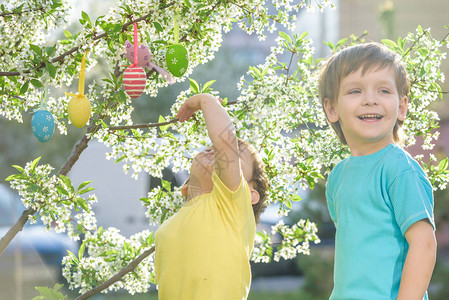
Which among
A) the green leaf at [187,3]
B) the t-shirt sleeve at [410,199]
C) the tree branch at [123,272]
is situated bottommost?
the tree branch at [123,272]

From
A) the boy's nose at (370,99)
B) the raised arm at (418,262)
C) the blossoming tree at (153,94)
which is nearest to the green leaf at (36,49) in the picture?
the blossoming tree at (153,94)

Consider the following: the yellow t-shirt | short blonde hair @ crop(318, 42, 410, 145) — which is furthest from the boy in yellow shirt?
short blonde hair @ crop(318, 42, 410, 145)

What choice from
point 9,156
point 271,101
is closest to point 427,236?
point 271,101

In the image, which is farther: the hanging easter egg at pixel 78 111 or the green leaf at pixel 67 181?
the green leaf at pixel 67 181

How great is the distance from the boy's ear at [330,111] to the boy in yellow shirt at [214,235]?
329 millimetres

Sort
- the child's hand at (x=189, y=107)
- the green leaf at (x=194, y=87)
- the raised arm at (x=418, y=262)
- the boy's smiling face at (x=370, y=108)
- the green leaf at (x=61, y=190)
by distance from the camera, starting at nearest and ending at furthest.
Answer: the raised arm at (x=418, y=262) → the boy's smiling face at (x=370, y=108) → the child's hand at (x=189, y=107) → the green leaf at (x=61, y=190) → the green leaf at (x=194, y=87)

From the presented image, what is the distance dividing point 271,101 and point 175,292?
1014 mm

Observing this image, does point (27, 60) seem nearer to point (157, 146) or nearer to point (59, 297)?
point (157, 146)

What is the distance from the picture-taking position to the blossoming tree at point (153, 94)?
2.65 m

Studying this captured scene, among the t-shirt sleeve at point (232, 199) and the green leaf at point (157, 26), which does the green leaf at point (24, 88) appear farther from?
the t-shirt sleeve at point (232, 199)

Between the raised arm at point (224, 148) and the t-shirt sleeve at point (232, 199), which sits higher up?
the raised arm at point (224, 148)

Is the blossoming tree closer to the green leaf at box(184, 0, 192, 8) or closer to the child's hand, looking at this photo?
the green leaf at box(184, 0, 192, 8)

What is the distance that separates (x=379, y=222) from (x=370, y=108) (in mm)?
363

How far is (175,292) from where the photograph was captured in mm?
2240
